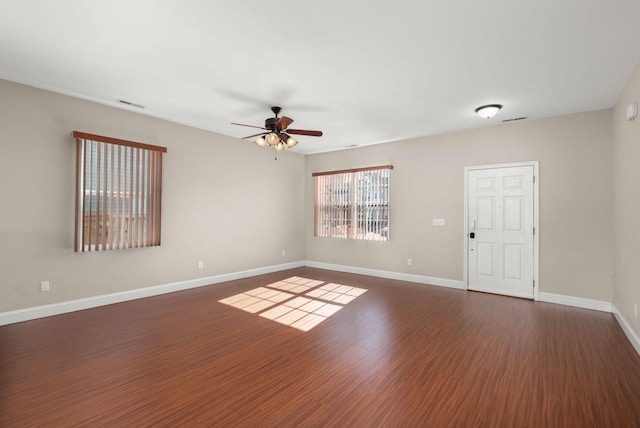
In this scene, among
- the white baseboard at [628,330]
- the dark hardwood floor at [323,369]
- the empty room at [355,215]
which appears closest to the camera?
the dark hardwood floor at [323,369]

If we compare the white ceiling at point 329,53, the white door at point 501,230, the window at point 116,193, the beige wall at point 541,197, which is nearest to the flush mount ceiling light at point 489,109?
the white ceiling at point 329,53

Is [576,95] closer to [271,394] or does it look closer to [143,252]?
[271,394]

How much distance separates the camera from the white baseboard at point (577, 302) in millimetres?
4250

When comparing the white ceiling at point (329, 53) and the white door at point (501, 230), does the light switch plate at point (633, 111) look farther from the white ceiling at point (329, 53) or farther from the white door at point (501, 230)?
the white door at point (501, 230)

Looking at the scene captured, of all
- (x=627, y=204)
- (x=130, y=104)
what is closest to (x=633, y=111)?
(x=627, y=204)

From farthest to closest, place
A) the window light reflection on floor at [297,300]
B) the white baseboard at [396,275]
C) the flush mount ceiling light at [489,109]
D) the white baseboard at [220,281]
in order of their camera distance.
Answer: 1. the white baseboard at [396,275]
2. the flush mount ceiling light at [489,109]
3. the window light reflection on floor at [297,300]
4. the white baseboard at [220,281]

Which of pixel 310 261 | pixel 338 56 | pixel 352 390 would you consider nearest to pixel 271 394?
pixel 352 390

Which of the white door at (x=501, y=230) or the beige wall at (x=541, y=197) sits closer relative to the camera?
the beige wall at (x=541, y=197)

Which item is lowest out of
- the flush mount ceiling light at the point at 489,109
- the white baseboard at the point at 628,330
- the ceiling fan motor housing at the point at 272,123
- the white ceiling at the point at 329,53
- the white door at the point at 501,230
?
the white baseboard at the point at 628,330

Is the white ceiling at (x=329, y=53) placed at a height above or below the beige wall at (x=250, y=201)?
above

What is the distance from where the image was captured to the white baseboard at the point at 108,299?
367 cm

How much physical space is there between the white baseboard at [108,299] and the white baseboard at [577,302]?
5.08m

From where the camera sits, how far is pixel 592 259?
14.3ft

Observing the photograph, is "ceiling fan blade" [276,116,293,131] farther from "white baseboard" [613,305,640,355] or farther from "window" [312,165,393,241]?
"white baseboard" [613,305,640,355]
